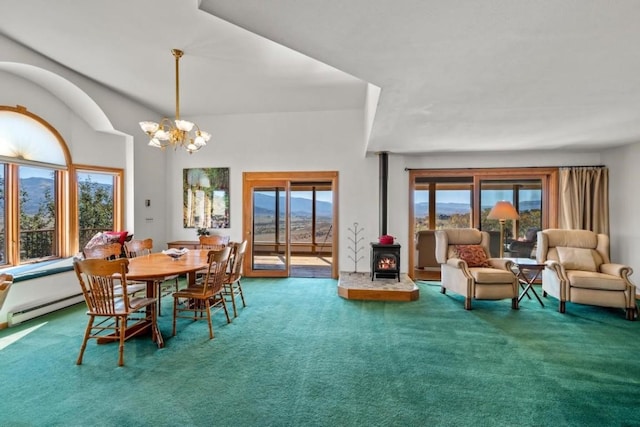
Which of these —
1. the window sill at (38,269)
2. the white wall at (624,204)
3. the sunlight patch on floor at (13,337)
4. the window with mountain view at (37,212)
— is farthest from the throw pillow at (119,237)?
the white wall at (624,204)

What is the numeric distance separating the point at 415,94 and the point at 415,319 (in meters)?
2.62

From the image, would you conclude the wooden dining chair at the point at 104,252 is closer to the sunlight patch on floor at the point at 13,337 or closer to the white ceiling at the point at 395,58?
the sunlight patch on floor at the point at 13,337

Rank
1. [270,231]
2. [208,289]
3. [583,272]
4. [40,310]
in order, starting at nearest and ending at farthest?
1. [208,289]
2. [40,310]
3. [583,272]
4. [270,231]

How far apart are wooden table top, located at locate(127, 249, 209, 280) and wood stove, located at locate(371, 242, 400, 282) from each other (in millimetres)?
2729

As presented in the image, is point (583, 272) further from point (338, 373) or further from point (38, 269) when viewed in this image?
point (38, 269)

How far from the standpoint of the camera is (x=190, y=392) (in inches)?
88.2

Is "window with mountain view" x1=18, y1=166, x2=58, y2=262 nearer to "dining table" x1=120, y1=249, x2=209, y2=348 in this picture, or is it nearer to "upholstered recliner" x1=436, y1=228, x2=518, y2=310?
"dining table" x1=120, y1=249, x2=209, y2=348

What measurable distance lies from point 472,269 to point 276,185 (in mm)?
3764

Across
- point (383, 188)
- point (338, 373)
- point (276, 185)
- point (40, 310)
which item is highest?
point (276, 185)

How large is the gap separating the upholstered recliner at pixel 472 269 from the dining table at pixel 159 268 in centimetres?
346

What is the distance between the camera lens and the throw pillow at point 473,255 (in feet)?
15.0

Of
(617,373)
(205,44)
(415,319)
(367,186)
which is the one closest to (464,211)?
(367,186)

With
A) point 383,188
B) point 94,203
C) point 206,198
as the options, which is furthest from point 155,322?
point 383,188

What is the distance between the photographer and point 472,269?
14.3ft
